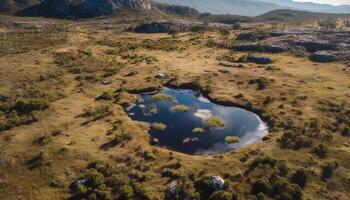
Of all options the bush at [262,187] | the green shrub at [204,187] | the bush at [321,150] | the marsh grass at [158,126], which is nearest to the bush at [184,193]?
the green shrub at [204,187]

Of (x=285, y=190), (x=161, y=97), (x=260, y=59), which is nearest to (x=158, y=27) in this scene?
(x=260, y=59)

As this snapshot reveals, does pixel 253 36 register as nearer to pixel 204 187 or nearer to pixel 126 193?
pixel 204 187

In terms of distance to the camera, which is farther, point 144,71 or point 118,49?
point 118,49

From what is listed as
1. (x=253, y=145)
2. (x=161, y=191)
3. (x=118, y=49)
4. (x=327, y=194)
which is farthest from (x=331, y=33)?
(x=161, y=191)

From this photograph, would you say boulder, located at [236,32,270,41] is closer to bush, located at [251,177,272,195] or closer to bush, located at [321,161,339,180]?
bush, located at [321,161,339,180]

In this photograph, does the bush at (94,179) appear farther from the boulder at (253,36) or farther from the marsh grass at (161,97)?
the boulder at (253,36)

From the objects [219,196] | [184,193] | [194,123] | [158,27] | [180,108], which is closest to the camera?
[219,196]

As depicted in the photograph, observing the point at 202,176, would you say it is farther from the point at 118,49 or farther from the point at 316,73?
the point at 118,49
